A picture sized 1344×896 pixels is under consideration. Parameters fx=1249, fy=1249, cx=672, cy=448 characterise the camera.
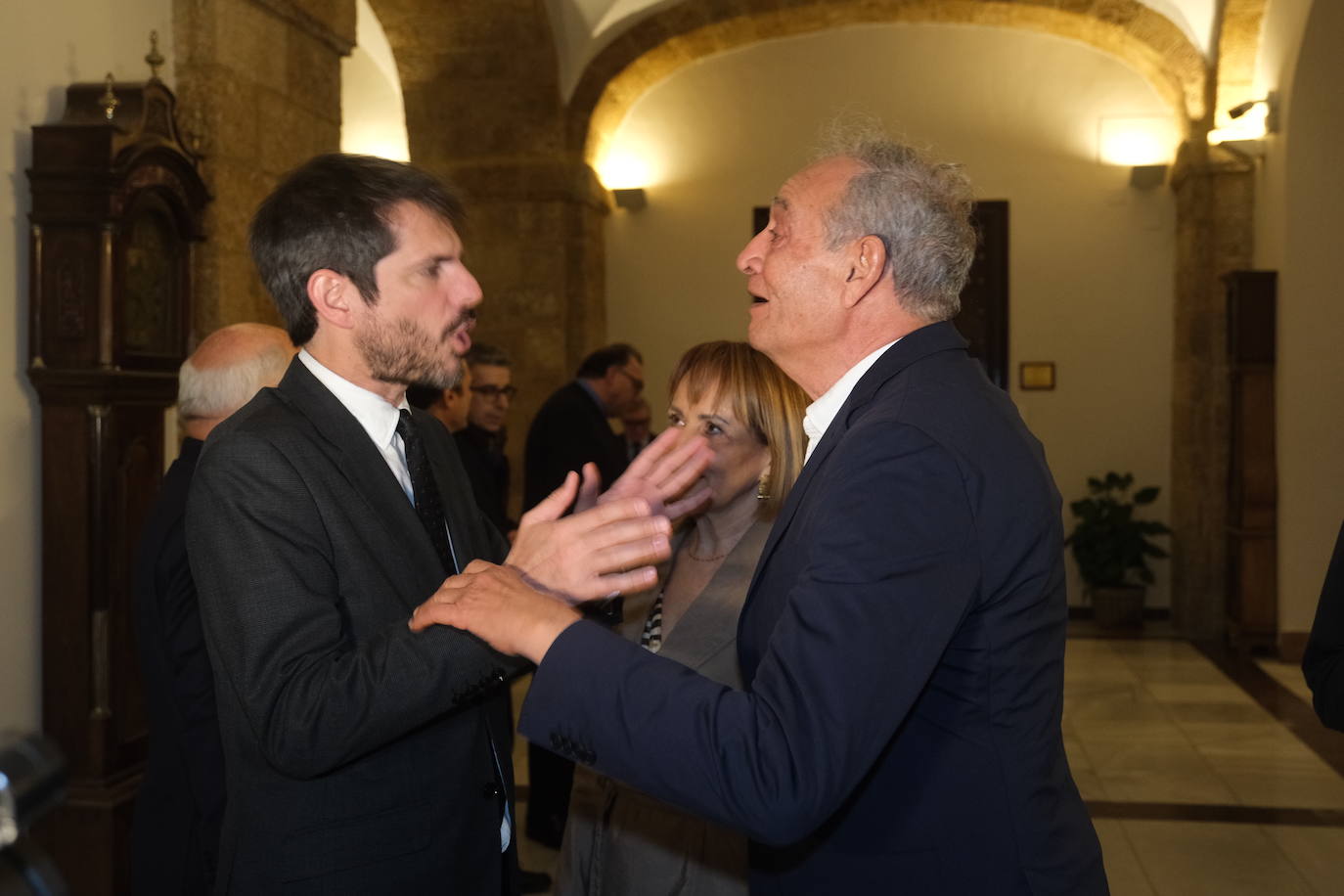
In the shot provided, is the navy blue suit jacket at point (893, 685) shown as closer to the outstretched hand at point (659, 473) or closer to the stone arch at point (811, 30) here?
the outstretched hand at point (659, 473)

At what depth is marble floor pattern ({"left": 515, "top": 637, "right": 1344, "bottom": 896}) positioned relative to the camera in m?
4.43

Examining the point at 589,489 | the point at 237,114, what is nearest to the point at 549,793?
the point at 237,114

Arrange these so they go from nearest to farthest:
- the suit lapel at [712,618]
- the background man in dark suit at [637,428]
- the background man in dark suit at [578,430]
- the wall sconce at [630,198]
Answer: the suit lapel at [712,618] < the background man in dark suit at [578,430] < the background man in dark suit at [637,428] < the wall sconce at [630,198]

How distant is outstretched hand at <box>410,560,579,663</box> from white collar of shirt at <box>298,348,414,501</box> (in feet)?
1.23

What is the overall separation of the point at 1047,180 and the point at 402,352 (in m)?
9.53

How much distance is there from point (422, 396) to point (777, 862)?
2.52 metres

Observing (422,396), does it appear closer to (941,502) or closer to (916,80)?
(941,502)

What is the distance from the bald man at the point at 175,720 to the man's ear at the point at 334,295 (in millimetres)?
822

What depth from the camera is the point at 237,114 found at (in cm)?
454

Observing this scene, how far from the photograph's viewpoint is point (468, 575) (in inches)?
61.9

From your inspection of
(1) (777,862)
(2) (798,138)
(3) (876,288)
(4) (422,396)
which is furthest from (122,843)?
(2) (798,138)

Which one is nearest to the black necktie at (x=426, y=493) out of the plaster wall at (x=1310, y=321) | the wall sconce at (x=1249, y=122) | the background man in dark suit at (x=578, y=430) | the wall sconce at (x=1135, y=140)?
the background man in dark suit at (x=578, y=430)

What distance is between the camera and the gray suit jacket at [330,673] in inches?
62.6

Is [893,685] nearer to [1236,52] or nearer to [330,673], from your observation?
[330,673]
